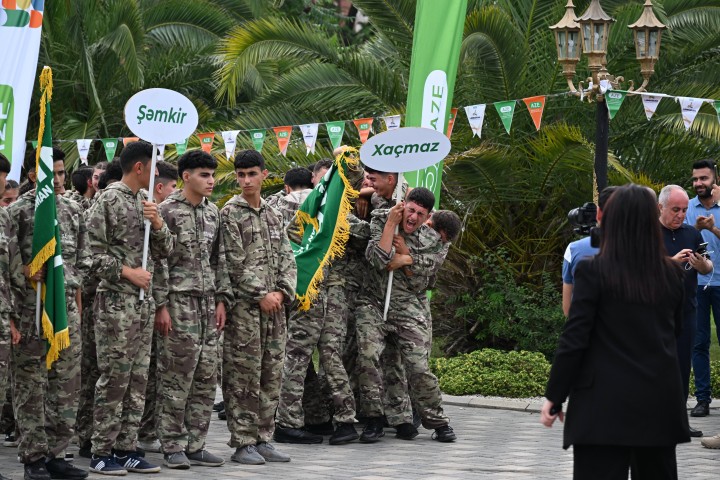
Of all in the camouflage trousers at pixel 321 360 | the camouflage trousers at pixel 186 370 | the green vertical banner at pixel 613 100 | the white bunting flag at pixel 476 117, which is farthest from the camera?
the white bunting flag at pixel 476 117

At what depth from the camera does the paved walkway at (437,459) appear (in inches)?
330

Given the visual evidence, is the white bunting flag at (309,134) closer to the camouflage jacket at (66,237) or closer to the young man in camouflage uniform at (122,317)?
the young man in camouflage uniform at (122,317)

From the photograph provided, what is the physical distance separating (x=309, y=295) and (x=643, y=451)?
173 inches

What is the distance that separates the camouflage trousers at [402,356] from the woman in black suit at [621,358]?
4.36 m

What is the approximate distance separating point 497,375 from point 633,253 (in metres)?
7.14

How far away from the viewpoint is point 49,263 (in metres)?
7.82

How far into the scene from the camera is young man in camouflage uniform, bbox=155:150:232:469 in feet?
28.0

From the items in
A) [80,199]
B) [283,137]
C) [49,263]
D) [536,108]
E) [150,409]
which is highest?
[536,108]

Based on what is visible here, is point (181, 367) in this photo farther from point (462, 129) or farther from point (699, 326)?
point (462, 129)

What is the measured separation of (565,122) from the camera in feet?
51.0

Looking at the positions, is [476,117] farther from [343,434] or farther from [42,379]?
[42,379]

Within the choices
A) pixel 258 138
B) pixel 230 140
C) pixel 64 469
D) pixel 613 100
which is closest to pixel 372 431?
pixel 64 469

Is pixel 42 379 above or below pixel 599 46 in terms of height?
below

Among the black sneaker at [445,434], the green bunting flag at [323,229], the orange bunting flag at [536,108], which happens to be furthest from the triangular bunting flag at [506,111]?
the black sneaker at [445,434]
